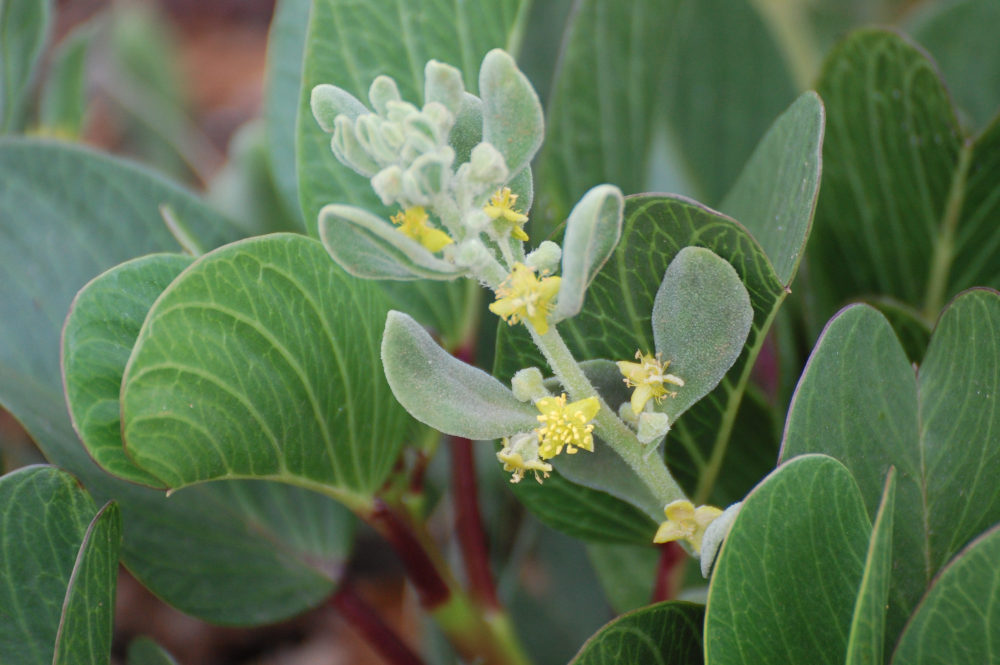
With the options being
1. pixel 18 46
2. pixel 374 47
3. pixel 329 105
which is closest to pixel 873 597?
pixel 329 105

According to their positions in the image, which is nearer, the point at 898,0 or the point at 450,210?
the point at 450,210

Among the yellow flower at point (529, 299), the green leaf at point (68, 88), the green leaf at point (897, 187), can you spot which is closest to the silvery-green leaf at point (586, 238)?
the yellow flower at point (529, 299)

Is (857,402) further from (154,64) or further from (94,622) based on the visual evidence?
(154,64)

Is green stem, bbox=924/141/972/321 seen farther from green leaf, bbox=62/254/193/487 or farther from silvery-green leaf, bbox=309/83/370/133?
green leaf, bbox=62/254/193/487

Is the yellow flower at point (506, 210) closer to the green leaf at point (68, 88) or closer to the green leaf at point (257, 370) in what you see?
the green leaf at point (257, 370)

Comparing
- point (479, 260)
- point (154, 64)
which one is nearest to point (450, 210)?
point (479, 260)

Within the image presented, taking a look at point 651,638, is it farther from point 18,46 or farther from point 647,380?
point 18,46
